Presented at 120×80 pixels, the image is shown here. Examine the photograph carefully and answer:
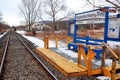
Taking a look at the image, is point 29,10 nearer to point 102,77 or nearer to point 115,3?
point 115,3

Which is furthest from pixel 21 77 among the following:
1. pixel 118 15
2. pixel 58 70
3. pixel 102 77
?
pixel 118 15

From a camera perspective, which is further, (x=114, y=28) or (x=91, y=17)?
(x=91, y=17)

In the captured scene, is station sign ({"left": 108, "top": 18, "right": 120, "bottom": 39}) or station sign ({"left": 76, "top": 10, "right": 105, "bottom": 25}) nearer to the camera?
station sign ({"left": 108, "top": 18, "right": 120, "bottom": 39})

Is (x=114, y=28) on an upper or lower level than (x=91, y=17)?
lower

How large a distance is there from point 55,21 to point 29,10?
29.8ft

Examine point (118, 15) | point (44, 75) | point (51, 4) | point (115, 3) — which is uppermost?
point (51, 4)

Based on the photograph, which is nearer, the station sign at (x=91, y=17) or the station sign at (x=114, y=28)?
the station sign at (x=114, y=28)

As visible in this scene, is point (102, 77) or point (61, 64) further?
point (61, 64)

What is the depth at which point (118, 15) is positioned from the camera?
32.5 ft

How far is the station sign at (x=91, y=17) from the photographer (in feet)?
37.1

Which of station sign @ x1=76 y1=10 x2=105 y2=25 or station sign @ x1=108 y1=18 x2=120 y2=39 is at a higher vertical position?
station sign @ x1=76 y1=10 x2=105 y2=25

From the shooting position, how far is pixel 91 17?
12.3 m

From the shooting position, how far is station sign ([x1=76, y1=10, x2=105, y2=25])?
11.3 meters

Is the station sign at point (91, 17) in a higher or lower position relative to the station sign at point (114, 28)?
higher
